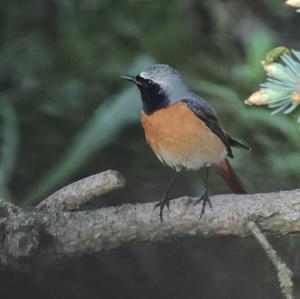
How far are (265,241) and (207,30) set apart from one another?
271 cm

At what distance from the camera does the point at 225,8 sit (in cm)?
478

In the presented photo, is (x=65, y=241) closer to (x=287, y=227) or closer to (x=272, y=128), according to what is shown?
(x=287, y=227)

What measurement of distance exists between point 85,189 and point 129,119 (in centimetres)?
148

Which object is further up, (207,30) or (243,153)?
(207,30)

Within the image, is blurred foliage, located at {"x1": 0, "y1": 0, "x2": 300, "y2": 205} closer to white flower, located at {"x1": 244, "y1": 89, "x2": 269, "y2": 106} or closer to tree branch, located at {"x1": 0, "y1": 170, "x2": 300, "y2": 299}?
tree branch, located at {"x1": 0, "y1": 170, "x2": 300, "y2": 299}

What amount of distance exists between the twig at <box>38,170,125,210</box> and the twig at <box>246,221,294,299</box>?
1.14ft

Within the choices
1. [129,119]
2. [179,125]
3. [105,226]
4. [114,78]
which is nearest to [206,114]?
[179,125]

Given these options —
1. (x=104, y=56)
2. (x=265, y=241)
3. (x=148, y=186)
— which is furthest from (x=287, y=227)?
(x=104, y=56)

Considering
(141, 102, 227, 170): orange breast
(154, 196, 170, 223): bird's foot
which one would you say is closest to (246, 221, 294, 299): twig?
(154, 196, 170, 223): bird's foot

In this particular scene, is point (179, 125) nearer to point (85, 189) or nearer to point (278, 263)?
point (85, 189)

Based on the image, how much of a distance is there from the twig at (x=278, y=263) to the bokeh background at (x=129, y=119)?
0.79 ft

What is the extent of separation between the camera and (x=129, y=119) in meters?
3.82

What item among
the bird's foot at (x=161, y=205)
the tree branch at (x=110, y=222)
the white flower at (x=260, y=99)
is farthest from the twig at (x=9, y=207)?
the white flower at (x=260, y=99)

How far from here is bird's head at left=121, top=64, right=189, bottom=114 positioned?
8.59 feet
